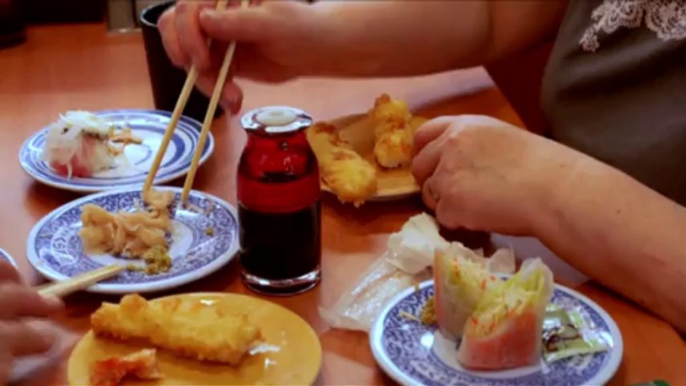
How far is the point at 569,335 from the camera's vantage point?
2.63 ft

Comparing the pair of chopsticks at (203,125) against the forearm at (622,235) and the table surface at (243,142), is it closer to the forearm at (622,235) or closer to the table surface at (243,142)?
the table surface at (243,142)

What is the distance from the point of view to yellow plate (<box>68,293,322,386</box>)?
74cm

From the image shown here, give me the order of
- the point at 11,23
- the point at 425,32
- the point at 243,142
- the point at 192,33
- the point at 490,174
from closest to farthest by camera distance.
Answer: the point at 490,174 < the point at 192,33 < the point at 243,142 < the point at 425,32 < the point at 11,23

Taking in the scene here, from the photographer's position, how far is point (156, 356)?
773 millimetres

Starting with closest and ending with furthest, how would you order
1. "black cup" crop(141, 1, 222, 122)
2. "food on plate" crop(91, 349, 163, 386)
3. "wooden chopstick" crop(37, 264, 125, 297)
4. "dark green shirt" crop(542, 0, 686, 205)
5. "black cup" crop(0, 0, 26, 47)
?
"food on plate" crop(91, 349, 163, 386) < "wooden chopstick" crop(37, 264, 125, 297) < "dark green shirt" crop(542, 0, 686, 205) < "black cup" crop(141, 1, 222, 122) < "black cup" crop(0, 0, 26, 47)

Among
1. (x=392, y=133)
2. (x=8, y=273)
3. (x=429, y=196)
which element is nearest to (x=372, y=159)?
(x=392, y=133)

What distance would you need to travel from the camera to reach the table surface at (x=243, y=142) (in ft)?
2.71

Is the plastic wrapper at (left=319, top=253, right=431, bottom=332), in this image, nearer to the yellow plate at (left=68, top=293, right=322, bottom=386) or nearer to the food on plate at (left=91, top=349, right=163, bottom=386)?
the yellow plate at (left=68, top=293, right=322, bottom=386)

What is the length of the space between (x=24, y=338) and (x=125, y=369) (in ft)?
0.29

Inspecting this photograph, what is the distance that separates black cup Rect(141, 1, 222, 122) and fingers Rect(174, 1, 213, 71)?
0.37 ft

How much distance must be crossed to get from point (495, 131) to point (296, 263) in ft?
0.86

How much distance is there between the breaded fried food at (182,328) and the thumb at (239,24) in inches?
15.6

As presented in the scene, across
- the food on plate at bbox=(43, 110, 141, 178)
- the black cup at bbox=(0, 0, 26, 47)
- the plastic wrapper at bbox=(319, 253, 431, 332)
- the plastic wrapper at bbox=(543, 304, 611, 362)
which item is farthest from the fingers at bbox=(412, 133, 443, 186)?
the black cup at bbox=(0, 0, 26, 47)

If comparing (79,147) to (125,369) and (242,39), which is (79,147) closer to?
(242,39)
